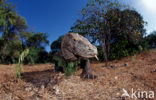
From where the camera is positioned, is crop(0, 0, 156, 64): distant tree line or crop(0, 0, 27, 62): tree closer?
crop(0, 0, 156, 64): distant tree line

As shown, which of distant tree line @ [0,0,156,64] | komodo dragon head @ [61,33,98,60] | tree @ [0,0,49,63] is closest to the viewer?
komodo dragon head @ [61,33,98,60]

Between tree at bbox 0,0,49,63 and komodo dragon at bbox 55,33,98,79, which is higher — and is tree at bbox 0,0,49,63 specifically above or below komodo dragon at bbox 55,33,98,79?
above

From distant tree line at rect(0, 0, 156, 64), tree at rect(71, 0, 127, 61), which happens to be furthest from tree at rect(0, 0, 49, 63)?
tree at rect(71, 0, 127, 61)

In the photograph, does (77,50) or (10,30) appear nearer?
(77,50)

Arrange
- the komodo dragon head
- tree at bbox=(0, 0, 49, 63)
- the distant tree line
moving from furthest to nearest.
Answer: tree at bbox=(0, 0, 49, 63)
the distant tree line
the komodo dragon head

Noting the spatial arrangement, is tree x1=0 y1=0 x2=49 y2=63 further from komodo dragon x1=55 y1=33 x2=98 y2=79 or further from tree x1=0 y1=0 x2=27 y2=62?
komodo dragon x1=55 y1=33 x2=98 y2=79

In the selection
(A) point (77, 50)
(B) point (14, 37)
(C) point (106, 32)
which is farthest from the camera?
(B) point (14, 37)

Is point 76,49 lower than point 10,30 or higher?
lower

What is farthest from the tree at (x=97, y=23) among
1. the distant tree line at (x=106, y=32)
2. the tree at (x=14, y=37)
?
the tree at (x=14, y=37)

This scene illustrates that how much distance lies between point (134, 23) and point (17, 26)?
17497 millimetres

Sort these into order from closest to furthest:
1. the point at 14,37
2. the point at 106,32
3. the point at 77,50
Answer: the point at 77,50 < the point at 106,32 < the point at 14,37

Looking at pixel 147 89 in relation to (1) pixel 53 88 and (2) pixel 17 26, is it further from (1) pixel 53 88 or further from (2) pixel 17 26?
(2) pixel 17 26

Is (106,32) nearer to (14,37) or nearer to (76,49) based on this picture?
(76,49)

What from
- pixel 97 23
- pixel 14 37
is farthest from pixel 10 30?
pixel 97 23
